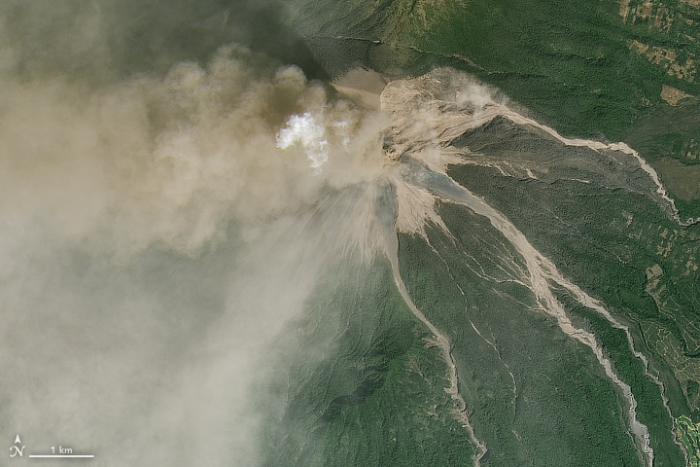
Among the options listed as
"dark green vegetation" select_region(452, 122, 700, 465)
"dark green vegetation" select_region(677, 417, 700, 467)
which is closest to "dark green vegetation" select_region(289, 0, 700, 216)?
"dark green vegetation" select_region(452, 122, 700, 465)

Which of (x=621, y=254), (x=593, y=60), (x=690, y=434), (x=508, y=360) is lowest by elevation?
(x=690, y=434)

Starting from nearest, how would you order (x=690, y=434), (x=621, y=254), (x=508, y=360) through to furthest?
(x=508, y=360) < (x=621, y=254) < (x=690, y=434)

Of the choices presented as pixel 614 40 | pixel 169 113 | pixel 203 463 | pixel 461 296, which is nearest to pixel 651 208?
pixel 614 40

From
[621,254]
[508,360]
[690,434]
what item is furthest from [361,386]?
[690,434]

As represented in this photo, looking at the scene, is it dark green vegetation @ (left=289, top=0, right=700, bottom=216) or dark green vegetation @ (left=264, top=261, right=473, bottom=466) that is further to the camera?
dark green vegetation @ (left=289, top=0, right=700, bottom=216)

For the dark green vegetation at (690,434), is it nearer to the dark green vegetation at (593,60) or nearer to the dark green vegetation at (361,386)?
the dark green vegetation at (593,60)

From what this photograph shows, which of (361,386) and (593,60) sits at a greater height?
(593,60)

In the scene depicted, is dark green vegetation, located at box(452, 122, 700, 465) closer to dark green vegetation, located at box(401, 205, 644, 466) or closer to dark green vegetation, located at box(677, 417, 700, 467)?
dark green vegetation, located at box(677, 417, 700, 467)

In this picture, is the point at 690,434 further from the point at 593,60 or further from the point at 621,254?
the point at 593,60

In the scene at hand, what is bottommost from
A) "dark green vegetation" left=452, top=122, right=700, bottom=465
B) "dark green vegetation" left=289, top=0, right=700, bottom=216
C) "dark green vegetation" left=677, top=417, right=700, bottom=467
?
"dark green vegetation" left=677, top=417, right=700, bottom=467
